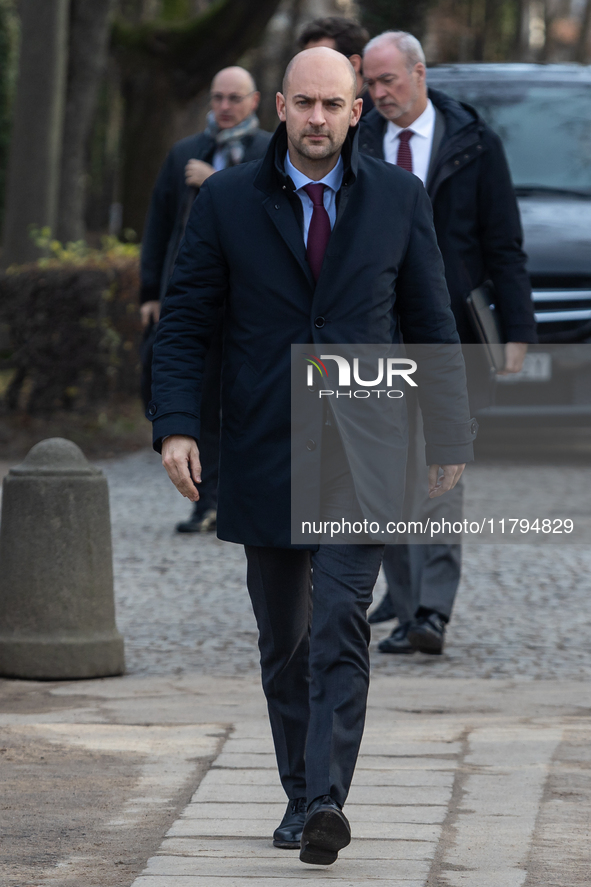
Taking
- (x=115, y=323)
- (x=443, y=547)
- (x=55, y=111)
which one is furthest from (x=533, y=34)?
(x=443, y=547)

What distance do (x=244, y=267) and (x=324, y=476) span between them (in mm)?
518

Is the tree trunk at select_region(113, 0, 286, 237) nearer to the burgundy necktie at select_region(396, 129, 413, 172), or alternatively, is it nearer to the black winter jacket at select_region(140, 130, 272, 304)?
the black winter jacket at select_region(140, 130, 272, 304)

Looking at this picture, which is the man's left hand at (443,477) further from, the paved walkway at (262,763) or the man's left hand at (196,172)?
the man's left hand at (196,172)

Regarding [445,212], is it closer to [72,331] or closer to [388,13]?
[72,331]

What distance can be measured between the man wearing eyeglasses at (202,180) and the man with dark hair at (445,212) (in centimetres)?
180

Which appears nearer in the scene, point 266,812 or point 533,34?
point 266,812

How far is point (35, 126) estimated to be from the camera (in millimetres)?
14758

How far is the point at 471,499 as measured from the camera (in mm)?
8883

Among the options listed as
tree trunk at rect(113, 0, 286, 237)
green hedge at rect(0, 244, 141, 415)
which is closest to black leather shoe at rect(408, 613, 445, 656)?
green hedge at rect(0, 244, 141, 415)

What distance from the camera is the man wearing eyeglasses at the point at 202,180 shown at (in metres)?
7.34

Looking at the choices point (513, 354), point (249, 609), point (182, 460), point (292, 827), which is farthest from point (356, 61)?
point (292, 827)

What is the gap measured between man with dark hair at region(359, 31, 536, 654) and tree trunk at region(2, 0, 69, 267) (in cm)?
965

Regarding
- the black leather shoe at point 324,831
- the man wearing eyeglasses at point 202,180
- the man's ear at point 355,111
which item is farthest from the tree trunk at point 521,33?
the black leather shoe at point 324,831

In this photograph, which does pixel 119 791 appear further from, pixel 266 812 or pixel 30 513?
pixel 30 513
